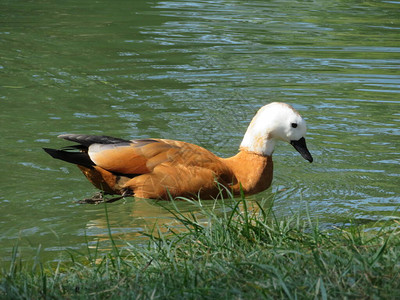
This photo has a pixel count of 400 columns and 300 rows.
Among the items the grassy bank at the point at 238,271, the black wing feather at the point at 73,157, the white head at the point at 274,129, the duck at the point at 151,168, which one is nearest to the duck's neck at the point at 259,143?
the white head at the point at 274,129

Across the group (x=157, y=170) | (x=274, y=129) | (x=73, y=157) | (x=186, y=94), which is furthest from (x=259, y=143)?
(x=186, y=94)

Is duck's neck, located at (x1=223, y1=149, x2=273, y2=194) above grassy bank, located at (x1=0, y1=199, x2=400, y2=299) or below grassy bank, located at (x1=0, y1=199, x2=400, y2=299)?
below

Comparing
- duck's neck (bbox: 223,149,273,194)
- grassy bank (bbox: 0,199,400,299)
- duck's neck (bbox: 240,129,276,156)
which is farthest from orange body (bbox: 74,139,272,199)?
grassy bank (bbox: 0,199,400,299)

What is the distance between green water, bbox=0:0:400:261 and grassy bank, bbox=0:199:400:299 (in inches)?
26.1

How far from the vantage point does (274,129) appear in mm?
7734

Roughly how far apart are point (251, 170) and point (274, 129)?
0.48 m

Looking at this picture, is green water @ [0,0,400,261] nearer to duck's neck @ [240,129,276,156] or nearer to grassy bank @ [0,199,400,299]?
duck's neck @ [240,129,276,156]

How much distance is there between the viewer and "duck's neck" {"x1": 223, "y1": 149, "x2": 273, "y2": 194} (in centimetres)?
766

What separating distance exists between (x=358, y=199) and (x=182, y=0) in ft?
39.1

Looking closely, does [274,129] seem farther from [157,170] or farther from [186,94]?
[186,94]

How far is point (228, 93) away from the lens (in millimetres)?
10672

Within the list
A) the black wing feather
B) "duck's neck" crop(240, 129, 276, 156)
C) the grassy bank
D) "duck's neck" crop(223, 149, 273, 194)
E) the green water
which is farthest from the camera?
"duck's neck" crop(240, 129, 276, 156)

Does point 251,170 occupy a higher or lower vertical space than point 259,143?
lower

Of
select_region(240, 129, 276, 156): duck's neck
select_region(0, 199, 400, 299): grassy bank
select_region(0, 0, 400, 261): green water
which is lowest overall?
select_region(0, 0, 400, 261): green water
